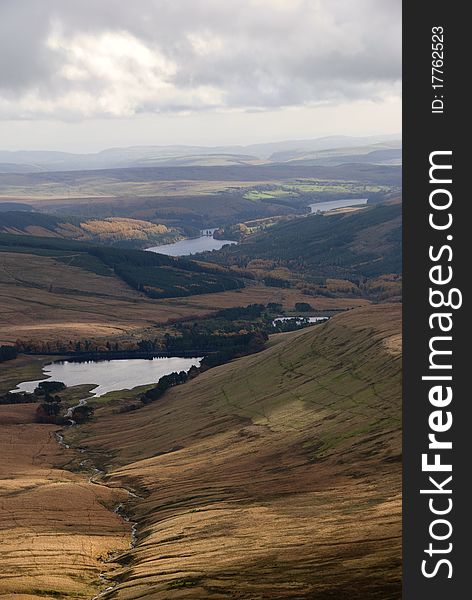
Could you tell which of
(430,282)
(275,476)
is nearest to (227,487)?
(275,476)

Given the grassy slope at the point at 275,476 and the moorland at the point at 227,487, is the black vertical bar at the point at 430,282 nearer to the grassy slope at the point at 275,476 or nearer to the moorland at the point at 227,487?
the moorland at the point at 227,487

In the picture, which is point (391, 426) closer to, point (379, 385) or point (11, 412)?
point (379, 385)

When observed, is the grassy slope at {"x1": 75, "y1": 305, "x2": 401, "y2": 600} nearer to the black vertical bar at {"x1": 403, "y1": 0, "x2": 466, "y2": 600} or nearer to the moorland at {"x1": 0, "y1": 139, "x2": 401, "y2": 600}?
the moorland at {"x1": 0, "y1": 139, "x2": 401, "y2": 600}

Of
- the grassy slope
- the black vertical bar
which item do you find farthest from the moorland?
the black vertical bar

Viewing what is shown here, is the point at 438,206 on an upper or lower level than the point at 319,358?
upper

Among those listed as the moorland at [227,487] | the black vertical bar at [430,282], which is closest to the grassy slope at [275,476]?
the moorland at [227,487]

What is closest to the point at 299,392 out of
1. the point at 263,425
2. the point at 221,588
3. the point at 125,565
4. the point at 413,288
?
the point at 263,425

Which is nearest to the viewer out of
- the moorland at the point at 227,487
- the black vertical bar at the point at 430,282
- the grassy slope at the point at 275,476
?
the black vertical bar at the point at 430,282
